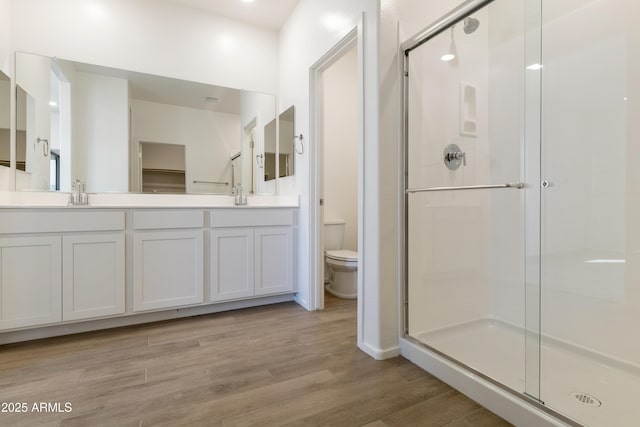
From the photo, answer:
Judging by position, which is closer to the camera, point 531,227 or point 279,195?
point 531,227

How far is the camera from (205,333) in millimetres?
2113

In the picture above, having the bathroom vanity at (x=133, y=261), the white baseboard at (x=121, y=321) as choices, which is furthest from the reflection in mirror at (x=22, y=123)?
the white baseboard at (x=121, y=321)

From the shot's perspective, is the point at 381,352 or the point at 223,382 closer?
the point at 223,382

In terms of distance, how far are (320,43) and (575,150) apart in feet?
6.03

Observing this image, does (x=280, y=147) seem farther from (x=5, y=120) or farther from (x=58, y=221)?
(x=5, y=120)

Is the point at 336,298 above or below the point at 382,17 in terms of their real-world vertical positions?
below

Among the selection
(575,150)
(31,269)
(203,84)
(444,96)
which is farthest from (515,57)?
(31,269)

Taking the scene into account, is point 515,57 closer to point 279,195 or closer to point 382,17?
point 382,17

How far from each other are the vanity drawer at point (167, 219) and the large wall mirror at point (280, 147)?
896mm

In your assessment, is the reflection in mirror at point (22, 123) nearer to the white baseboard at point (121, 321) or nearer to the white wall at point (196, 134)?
the white wall at point (196, 134)

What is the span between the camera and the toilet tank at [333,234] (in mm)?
3146

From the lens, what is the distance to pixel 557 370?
1.52m

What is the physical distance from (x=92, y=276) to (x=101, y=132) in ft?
3.75

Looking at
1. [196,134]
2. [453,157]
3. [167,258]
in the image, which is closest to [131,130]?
[196,134]
